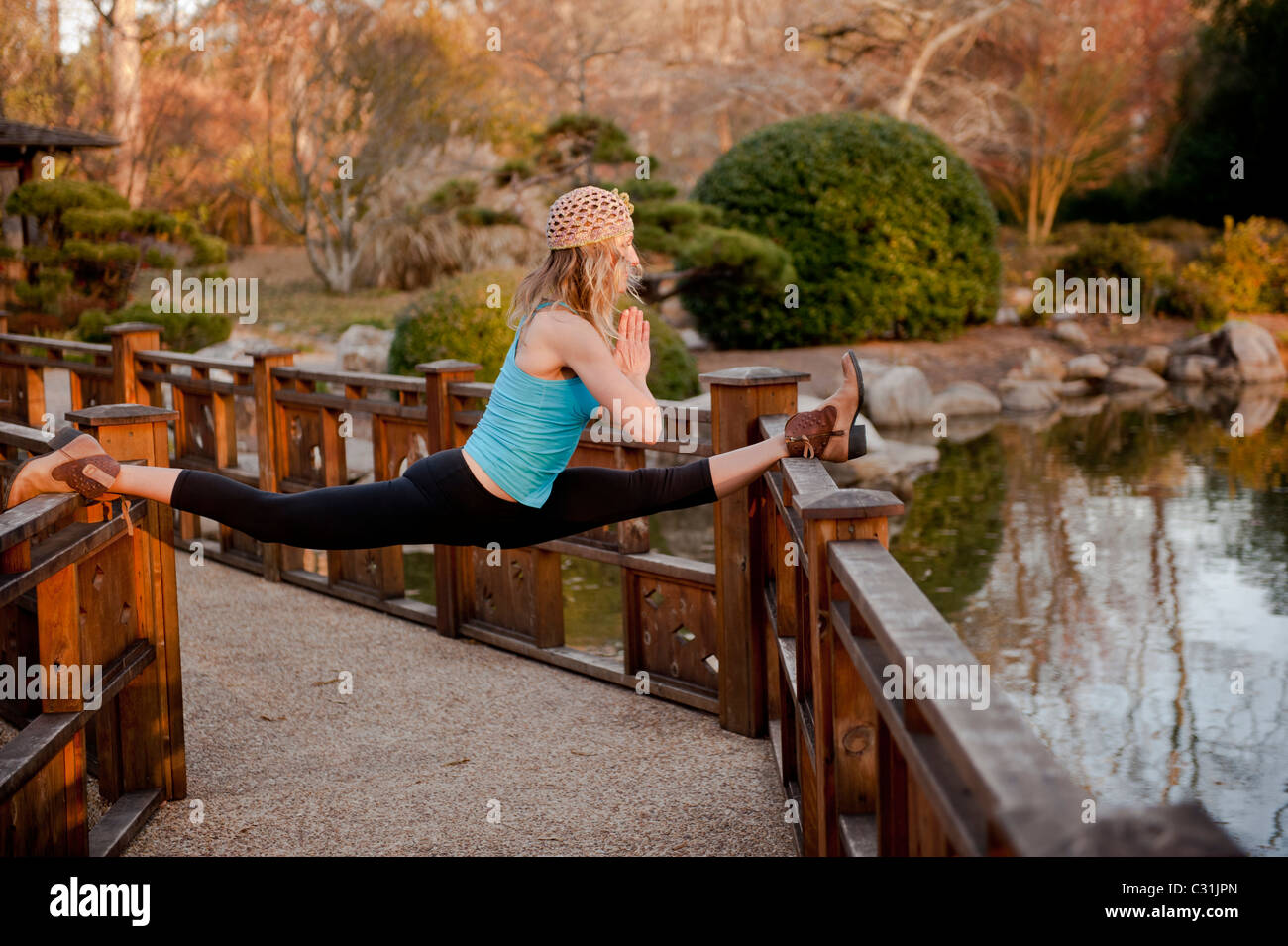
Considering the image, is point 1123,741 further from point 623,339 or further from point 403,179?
point 403,179

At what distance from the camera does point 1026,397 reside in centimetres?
1496

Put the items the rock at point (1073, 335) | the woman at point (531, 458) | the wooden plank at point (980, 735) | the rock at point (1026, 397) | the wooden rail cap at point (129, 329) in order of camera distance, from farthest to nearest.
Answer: the rock at point (1073, 335) → the rock at point (1026, 397) → the wooden rail cap at point (129, 329) → the woman at point (531, 458) → the wooden plank at point (980, 735)

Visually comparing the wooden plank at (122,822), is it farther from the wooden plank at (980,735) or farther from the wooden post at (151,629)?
the wooden plank at (980,735)

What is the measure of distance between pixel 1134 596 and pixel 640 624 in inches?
141

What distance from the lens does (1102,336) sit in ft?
58.9

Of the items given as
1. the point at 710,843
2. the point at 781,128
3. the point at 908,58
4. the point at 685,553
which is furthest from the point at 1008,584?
the point at 908,58

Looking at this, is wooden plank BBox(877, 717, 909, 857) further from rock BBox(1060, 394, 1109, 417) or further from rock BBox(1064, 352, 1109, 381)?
rock BBox(1064, 352, 1109, 381)

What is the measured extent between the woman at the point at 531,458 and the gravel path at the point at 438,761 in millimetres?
859

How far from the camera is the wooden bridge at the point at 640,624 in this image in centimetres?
166

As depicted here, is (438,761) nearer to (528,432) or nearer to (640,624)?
(640,624)

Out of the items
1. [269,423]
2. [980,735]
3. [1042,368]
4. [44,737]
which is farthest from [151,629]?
[1042,368]

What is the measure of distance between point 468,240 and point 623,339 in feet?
57.9

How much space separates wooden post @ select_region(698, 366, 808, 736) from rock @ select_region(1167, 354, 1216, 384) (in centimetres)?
1377

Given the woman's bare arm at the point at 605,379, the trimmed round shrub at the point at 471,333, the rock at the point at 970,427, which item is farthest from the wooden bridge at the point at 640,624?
the rock at the point at 970,427
